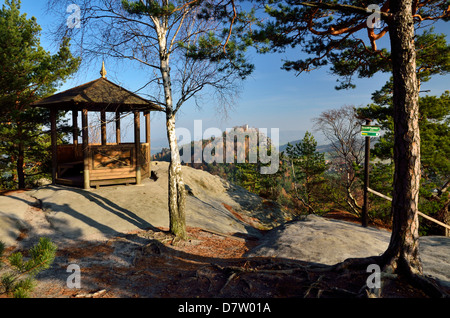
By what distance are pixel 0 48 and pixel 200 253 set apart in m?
14.3

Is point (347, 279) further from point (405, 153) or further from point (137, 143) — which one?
point (137, 143)

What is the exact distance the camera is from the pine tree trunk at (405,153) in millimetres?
4469

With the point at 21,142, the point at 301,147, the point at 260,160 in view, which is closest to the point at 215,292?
the point at 21,142

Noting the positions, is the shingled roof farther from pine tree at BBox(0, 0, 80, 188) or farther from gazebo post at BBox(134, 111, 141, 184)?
pine tree at BBox(0, 0, 80, 188)

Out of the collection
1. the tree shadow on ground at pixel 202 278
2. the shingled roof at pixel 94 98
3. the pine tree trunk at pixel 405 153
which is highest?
the shingled roof at pixel 94 98

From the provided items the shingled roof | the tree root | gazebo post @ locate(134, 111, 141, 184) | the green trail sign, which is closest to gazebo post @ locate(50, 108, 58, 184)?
the shingled roof

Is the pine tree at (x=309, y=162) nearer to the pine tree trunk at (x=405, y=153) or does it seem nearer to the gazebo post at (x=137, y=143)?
the gazebo post at (x=137, y=143)

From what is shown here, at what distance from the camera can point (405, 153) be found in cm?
448

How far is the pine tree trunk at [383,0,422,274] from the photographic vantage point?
14.7ft

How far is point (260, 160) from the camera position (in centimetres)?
3128

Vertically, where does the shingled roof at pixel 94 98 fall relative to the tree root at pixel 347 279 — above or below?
above

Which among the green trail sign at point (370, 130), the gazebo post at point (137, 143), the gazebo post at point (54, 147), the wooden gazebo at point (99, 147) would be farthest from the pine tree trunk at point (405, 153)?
the gazebo post at point (54, 147)

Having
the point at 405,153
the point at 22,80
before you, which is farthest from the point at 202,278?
the point at 22,80
